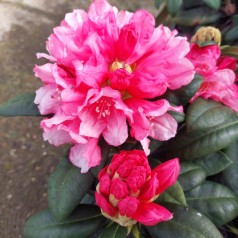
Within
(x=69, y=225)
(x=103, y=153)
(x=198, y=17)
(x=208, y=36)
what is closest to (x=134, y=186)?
(x=103, y=153)

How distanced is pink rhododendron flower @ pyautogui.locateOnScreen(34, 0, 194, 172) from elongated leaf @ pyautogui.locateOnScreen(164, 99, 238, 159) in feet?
0.39

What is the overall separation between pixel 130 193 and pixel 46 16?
5.95ft

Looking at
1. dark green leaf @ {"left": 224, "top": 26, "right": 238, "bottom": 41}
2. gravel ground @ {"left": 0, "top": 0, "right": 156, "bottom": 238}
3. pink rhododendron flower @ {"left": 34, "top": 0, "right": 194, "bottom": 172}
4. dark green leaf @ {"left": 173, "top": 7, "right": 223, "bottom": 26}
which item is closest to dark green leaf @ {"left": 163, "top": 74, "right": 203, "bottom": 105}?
pink rhododendron flower @ {"left": 34, "top": 0, "right": 194, "bottom": 172}

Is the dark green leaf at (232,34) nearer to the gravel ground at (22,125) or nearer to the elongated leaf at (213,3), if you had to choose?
the elongated leaf at (213,3)

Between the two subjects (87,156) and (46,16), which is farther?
(46,16)

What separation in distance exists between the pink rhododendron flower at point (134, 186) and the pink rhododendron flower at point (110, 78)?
6 cm

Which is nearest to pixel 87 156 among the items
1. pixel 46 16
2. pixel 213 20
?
pixel 213 20

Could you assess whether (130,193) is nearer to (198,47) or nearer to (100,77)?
(100,77)

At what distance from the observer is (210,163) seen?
100 cm

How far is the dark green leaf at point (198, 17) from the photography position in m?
1.58

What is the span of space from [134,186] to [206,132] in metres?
0.28

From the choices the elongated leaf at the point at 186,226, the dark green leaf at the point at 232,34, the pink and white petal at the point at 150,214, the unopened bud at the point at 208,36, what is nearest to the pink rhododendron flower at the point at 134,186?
the pink and white petal at the point at 150,214

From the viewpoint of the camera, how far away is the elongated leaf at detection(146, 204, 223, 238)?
0.81 meters

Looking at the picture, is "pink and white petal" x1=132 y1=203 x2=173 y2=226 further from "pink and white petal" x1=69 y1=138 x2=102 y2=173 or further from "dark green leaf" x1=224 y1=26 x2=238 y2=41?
"dark green leaf" x1=224 y1=26 x2=238 y2=41
